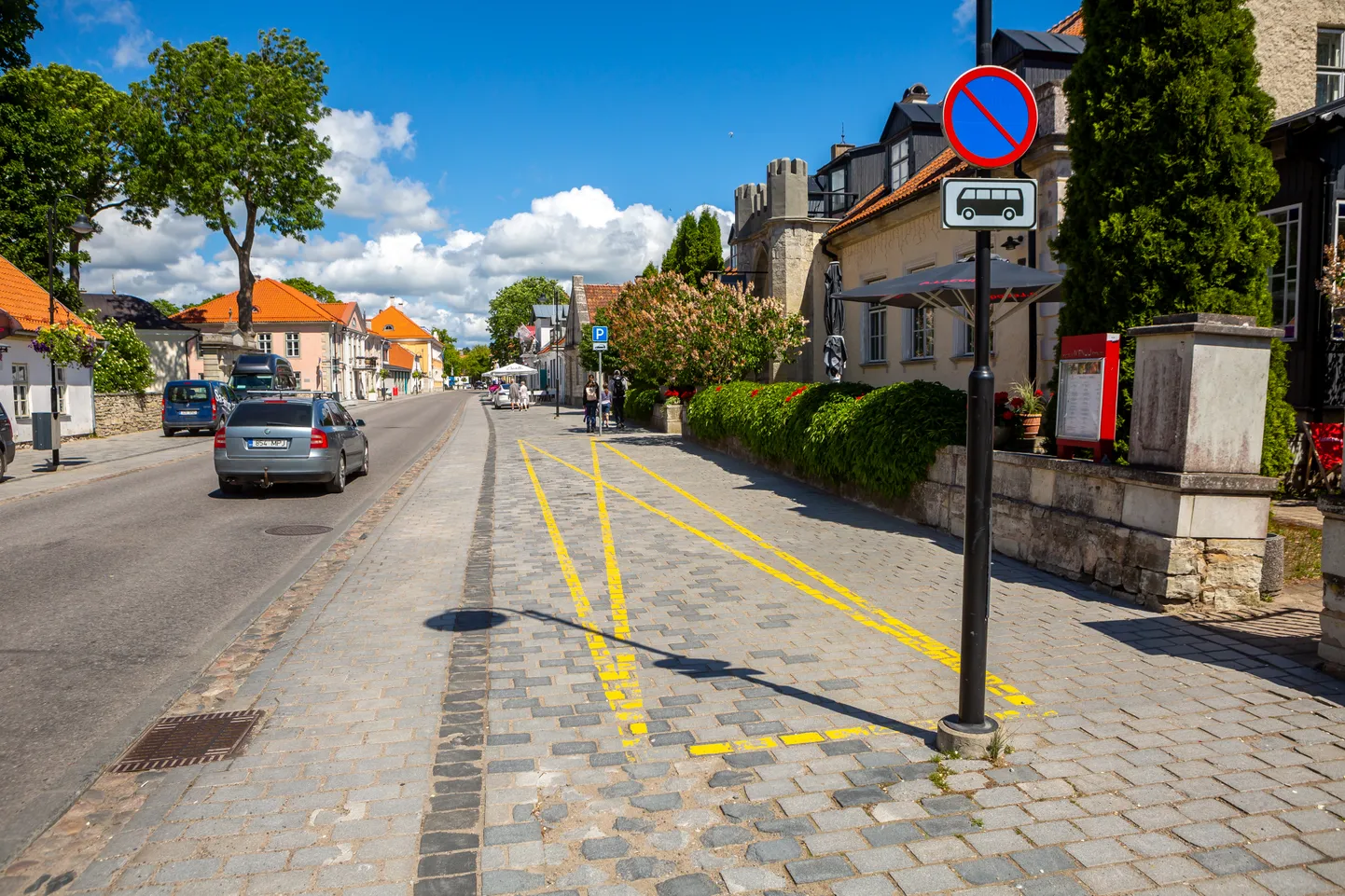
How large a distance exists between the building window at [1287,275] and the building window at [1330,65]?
5.93 metres

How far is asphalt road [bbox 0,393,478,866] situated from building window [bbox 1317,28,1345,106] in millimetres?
17501

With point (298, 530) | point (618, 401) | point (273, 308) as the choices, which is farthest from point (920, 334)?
point (273, 308)

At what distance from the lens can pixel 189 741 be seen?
14.2 feet

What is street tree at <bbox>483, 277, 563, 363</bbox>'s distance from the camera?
11281 cm

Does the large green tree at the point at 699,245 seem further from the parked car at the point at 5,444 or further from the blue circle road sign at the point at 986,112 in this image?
the blue circle road sign at the point at 986,112

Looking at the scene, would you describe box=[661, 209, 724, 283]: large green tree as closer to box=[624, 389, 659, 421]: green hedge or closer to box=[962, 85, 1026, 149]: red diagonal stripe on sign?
box=[624, 389, 659, 421]: green hedge

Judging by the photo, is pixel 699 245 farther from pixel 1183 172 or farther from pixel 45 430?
pixel 1183 172

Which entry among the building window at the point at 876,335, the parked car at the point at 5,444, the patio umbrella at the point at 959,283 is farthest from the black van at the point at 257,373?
the patio umbrella at the point at 959,283

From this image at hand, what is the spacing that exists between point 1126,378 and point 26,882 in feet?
26.7

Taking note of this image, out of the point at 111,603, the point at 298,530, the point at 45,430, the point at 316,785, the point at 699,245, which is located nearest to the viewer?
the point at 316,785

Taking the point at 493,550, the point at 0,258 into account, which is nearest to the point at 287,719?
the point at 493,550

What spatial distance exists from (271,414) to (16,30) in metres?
28.9

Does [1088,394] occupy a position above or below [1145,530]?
above

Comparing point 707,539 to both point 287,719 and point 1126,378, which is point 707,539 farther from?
point 287,719
